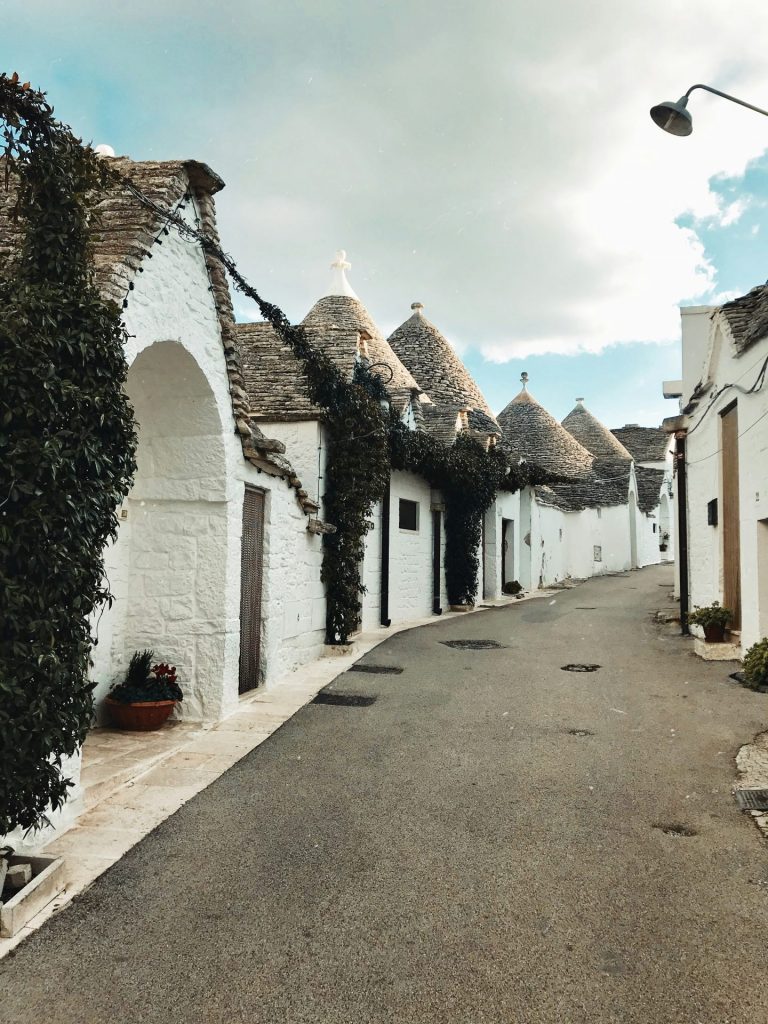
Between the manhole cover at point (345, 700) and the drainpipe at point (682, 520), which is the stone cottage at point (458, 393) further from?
the manhole cover at point (345, 700)

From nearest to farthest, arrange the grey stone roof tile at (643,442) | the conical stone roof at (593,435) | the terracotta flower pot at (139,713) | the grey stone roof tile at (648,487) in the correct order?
Result: the terracotta flower pot at (139,713), the conical stone roof at (593,435), the grey stone roof tile at (648,487), the grey stone roof tile at (643,442)

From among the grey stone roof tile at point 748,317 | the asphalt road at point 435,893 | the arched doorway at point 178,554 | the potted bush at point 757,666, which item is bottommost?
the asphalt road at point 435,893

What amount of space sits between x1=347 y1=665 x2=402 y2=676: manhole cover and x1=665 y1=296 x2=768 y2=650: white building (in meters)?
4.67

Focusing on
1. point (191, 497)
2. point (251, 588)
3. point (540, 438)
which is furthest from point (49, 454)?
point (540, 438)

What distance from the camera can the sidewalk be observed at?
167 inches

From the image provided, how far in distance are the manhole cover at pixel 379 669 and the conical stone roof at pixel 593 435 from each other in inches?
1132

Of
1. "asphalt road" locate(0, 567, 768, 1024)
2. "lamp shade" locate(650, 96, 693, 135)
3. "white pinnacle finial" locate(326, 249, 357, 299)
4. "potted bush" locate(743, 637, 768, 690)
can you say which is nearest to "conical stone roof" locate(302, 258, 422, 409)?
Result: "white pinnacle finial" locate(326, 249, 357, 299)

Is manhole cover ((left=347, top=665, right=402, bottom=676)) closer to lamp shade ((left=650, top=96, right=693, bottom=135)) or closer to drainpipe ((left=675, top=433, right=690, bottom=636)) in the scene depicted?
drainpipe ((left=675, top=433, right=690, bottom=636))

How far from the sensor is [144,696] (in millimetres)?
6953

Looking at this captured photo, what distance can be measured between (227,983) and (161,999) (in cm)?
27

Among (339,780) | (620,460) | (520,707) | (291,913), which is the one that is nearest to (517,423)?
(620,460)

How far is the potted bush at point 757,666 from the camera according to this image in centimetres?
827

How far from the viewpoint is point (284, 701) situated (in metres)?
8.21

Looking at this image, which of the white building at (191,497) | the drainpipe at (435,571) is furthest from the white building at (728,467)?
the white building at (191,497)
